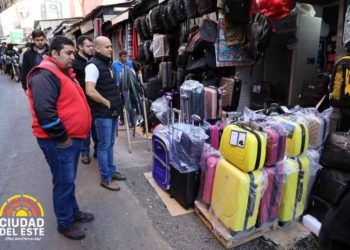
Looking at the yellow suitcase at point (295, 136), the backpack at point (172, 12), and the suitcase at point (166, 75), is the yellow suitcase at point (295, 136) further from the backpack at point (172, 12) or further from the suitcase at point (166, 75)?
the suitcase at point (166, 75)

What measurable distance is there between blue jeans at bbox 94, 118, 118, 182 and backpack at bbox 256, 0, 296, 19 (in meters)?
2.28

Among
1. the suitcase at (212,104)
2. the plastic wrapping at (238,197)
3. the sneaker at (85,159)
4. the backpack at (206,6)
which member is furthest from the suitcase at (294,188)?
the sneaker at (85,159)

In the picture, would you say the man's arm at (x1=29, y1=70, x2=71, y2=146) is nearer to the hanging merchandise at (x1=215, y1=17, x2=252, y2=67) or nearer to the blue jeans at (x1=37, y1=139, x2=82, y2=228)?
the blue jeans at (x1=37, y1=139, x2=82, y2=228)

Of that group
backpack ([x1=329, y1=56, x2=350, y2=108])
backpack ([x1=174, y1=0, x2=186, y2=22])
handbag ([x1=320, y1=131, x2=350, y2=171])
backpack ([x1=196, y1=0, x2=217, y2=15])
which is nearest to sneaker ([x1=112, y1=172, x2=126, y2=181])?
handbag ([x1=320, y1=131, x2=350, y2=171])

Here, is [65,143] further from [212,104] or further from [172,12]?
[172,12]

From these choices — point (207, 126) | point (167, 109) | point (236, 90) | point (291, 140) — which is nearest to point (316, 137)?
point (291, 140)

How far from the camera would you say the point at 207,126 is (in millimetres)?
3432

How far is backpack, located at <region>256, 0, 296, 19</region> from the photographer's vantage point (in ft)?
9.64

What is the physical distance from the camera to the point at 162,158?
3338 millimetres

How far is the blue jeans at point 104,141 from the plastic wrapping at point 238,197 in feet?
4.95

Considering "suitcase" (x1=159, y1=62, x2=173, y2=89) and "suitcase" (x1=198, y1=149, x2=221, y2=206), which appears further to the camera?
"suitcase" (x1=159, y1=62, x2=173, y2=89)

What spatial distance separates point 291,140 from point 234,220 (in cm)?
97

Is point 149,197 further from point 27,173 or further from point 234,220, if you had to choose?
point 27,173

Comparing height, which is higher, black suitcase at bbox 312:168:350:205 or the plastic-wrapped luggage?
the plastic-wrapped luggage
